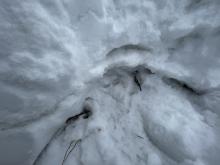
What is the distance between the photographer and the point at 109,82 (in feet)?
3.22

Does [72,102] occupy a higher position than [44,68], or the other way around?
[44,68]

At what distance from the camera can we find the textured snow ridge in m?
0.73

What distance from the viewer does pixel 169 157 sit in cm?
83

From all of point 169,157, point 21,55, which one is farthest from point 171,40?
point 21,55

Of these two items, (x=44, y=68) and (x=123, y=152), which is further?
(x=123, y=152)

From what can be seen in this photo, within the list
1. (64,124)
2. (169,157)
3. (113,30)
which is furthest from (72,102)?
(169,157)

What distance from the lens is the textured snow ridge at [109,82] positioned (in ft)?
2.38

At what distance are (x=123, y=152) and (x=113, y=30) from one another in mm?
559

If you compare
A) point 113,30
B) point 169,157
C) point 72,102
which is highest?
point 113,30

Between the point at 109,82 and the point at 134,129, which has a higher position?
the point at 109,82

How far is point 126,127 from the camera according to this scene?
3.09 ft

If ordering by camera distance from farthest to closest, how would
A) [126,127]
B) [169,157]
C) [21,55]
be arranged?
1. [126,127]
2. [169,157]
3. [21,55]

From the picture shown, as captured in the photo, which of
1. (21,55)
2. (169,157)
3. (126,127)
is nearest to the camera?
(21,55)

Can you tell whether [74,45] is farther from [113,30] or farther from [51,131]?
[51,131]
